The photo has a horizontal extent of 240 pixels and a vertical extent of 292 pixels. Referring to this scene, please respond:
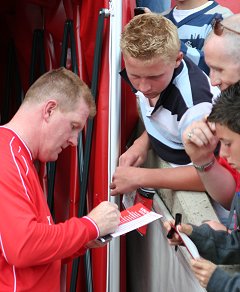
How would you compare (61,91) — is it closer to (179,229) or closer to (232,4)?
(179,229)

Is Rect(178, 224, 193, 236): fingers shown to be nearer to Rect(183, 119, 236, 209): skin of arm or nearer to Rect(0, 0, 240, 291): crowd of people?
Rect(0, 0, 240, 291): crowd of people

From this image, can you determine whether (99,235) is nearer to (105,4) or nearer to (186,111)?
(186,111)

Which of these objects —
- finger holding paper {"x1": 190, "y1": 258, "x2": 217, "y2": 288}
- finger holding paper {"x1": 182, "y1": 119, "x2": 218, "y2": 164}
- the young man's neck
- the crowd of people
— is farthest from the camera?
the young man's neck

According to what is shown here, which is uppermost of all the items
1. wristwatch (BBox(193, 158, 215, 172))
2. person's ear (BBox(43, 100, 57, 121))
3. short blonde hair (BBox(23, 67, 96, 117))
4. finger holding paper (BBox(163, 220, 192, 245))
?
short blonde hair (BBox(23, 67, 96, 117))

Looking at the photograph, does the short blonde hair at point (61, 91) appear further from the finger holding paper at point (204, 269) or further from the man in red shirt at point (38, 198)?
the finger holding paper at point (204, 269)

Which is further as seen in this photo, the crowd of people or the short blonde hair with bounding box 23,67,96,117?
the short blonde hair with bounding box 23,67,96,117

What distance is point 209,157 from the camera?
4.39 feet

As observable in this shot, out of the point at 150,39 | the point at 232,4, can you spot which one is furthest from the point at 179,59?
the point at 232,4

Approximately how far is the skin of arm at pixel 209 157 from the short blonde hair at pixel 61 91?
0.35 metres

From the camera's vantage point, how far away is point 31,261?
1161 mm

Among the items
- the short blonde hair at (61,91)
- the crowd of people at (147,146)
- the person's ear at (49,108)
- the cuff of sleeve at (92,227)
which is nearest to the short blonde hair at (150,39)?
the crowd of people at (147,146)

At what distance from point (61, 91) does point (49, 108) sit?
0.23ft

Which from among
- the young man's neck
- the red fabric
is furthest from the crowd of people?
the red fabric

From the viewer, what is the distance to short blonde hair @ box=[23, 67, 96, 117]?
1371 mm
